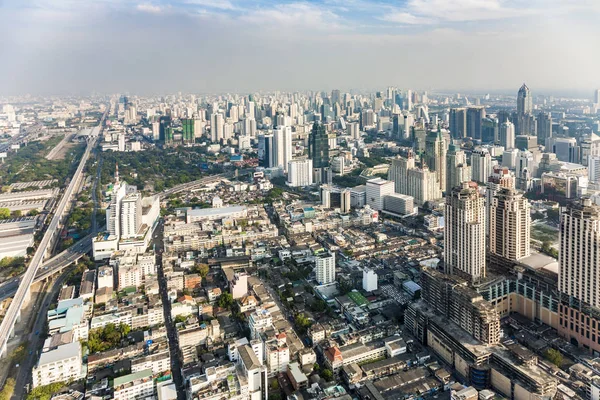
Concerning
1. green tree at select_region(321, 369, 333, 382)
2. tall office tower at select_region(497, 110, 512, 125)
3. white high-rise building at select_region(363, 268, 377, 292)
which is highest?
tall office tower at select_region(497, 110, 512, 125)

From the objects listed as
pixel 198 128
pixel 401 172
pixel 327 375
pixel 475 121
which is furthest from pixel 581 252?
pixel 198 128

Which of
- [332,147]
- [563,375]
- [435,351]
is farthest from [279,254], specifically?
[332,147]

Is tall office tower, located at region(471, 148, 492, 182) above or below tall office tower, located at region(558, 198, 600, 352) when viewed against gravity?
above

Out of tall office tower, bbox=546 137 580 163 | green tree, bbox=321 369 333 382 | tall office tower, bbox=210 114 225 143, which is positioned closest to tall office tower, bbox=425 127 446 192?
tall office tower, bbox=546 137 580 163

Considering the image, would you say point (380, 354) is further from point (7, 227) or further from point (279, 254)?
point (7, 227)

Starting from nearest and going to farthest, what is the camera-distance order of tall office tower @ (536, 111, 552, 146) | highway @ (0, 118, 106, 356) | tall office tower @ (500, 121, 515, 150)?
highway @ (0, 118, 106, 356)
tall office tower @ (536, 111, 552, 146)
tall office tower @ (500, 121, 515, 150)

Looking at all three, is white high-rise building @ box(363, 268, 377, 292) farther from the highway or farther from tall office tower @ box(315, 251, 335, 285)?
the highway

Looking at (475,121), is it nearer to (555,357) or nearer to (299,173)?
(299,173)
